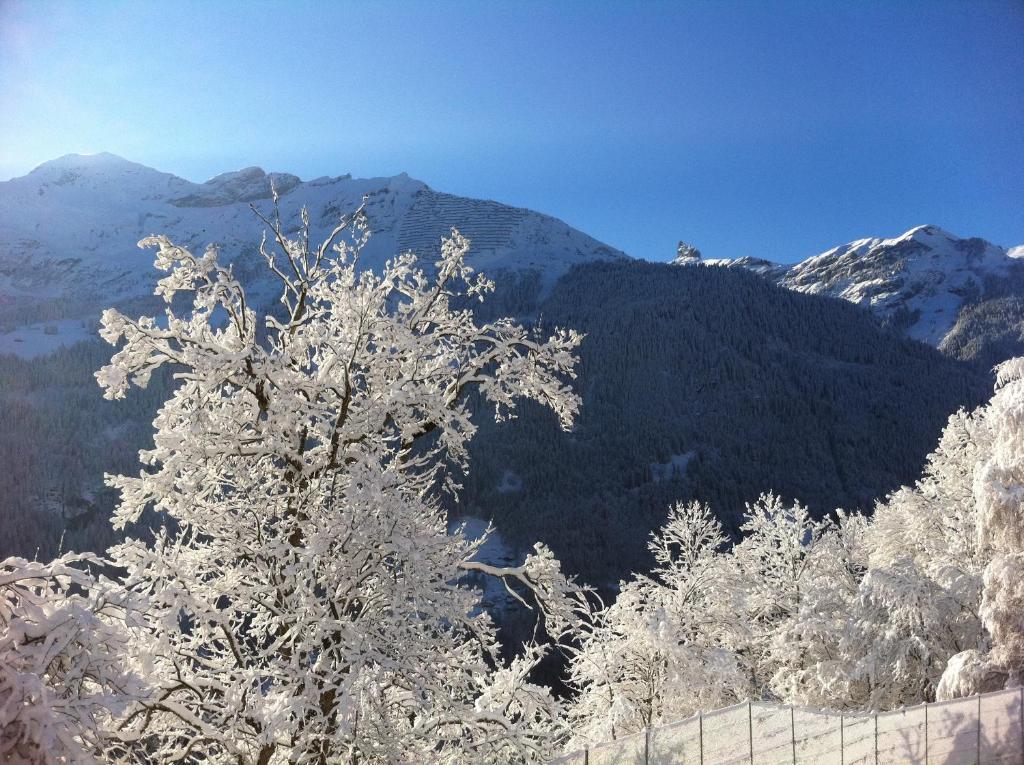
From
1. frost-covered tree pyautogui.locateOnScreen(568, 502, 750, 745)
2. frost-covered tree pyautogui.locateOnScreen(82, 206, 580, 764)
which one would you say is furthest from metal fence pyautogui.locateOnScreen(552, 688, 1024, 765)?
frost-covered tree pyautogui.locateOnScreen(568, 502, 750, 745)

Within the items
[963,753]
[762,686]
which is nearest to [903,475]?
[762,686]

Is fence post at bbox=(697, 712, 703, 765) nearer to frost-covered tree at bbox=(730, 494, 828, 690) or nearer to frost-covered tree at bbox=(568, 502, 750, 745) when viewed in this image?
frost-covered tree at bbox=(568, 502, 750, 745)

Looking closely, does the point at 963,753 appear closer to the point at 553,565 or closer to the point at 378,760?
the point at 553,565

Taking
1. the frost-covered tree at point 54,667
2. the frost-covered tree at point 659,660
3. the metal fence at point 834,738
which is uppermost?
the frost-covered tree at point 54,667

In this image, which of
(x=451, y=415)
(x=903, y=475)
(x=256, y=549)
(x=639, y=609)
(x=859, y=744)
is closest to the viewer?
(x=256, y=549)

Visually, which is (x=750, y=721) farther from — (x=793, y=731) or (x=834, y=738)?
(x=834, y=738)

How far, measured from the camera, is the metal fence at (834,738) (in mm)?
8227

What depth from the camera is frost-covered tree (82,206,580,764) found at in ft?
21.0

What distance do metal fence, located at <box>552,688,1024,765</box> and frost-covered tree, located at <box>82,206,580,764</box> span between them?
1.68 m

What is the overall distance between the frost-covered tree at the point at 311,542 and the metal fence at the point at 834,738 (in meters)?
1.68

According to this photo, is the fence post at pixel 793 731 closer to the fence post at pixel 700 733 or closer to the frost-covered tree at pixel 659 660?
the fence post at pixel 700 733

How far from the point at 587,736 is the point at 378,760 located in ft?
42.9

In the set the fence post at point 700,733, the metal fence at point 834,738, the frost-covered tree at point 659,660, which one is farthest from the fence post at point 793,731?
the frost-covered tree at point 659,660

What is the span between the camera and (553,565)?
7.95 m
